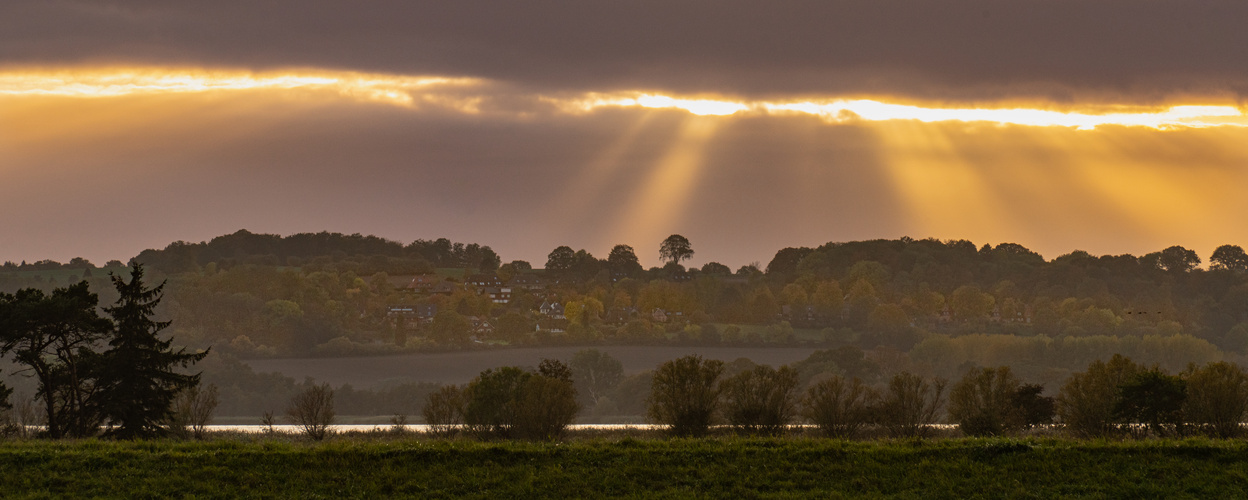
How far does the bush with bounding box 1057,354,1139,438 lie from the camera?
2808 inches

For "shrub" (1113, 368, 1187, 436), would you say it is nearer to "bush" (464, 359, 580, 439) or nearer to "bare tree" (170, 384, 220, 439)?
"bush" (464, 359, 580, 439)

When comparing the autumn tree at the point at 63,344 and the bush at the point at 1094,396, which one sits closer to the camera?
the autumn tree at the point at 63,344

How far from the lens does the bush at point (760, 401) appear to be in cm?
7244

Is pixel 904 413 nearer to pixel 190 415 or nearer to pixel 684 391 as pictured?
pixel 684 391

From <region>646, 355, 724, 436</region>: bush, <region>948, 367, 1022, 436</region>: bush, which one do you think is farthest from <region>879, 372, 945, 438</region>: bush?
<region>646, 355, 724, 436</region>: bush

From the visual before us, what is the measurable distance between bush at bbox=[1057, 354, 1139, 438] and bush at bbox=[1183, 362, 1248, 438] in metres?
4.15

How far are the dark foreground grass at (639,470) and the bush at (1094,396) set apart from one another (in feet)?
105

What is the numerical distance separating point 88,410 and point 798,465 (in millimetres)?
35484

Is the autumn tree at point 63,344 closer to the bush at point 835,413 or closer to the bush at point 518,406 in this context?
the bush at point 518,406

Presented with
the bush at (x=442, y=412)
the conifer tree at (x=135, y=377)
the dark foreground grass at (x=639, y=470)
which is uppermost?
the conifer tree at (x=135, y=377)

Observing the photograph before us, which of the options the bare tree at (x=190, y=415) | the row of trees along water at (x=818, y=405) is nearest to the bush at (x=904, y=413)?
the row of trees along water at (x=818, y=405)

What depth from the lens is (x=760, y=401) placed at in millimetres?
76500

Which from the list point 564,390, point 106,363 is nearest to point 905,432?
point 564,390

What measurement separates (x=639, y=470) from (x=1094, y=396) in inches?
1909
